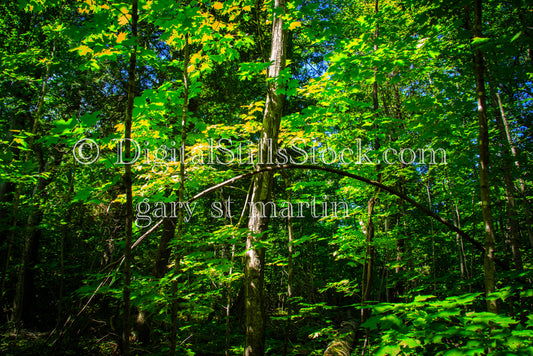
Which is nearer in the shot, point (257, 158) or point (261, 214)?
point (261, 214)

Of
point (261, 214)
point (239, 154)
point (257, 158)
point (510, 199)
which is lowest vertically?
point (261, 214)

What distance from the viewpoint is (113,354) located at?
5.44 meters

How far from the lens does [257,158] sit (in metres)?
3.99

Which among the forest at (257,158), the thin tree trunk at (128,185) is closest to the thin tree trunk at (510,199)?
the forest at (257,158)

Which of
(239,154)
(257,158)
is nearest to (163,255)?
(239,154)

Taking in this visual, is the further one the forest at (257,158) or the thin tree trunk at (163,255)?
the thin tree trunk at (163,255)

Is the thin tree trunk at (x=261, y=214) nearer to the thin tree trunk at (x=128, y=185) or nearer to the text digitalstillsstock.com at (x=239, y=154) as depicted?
the text digitalstillsstock.com at (x=239, y=154)

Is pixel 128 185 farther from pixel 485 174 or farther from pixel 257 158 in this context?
pixel 485 174

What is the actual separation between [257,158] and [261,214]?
994mm

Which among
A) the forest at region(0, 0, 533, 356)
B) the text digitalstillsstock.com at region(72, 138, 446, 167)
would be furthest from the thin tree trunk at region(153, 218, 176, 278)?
the text digitalstillsstock.com at region(72, 138, 446, 167)

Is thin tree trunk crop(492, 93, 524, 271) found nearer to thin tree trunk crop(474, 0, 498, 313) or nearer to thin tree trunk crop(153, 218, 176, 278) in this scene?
thin tree trunk crop(474, 0, 498, 313)

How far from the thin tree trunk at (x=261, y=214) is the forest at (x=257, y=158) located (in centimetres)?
2

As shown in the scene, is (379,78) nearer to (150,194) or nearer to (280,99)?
(280,99)

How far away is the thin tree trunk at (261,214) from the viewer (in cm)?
314
